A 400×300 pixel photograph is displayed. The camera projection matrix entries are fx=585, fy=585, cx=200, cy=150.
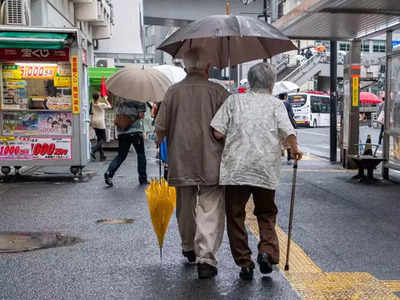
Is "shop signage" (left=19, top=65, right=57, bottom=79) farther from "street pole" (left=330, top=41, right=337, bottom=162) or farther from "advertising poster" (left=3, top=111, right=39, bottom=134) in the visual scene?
"street pole" (left=330, top=41, right=337, bottom=162)

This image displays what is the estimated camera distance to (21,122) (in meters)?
10.7

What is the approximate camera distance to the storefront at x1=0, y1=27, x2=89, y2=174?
10.5 meters

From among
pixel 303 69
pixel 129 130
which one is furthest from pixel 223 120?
pixel 303 69

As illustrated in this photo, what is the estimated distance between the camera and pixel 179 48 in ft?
17.6

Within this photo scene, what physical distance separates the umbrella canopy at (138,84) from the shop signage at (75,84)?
10.3 ft

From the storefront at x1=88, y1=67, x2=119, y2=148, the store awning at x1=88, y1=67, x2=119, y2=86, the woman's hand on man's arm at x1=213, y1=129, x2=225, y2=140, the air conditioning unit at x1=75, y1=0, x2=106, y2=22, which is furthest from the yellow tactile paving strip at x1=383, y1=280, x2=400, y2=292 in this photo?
the air conditioning unit at x1=75, y1=0, x2=106, y2=22

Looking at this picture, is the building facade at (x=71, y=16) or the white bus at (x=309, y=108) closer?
the building facade at (x=71, y=16)

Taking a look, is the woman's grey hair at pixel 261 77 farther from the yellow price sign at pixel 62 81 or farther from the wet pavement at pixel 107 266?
the yellow price sign at pixel 62 81

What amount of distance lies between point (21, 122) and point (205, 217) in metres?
7.14

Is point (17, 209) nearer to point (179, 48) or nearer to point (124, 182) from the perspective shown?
point (124, 182)

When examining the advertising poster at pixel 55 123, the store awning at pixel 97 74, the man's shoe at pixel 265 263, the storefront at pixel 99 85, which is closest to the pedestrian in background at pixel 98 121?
the storefront at pixel 99 85

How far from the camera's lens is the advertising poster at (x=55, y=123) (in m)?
10.7

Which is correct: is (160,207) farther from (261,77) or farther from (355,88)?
(355,88)

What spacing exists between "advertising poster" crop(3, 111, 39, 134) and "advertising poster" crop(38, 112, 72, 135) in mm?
111
